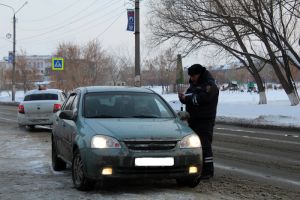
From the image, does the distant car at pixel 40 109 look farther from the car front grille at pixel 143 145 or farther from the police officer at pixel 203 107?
the car front grille at pixel 143 145

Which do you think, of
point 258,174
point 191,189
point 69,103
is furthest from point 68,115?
point 258,174

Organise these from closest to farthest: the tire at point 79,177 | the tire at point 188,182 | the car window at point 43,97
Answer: the tire at point 79,177, the tire at point 188,182, the car window at point 43,97

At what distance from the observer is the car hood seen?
6508mm

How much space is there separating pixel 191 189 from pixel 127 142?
1295 millimetres

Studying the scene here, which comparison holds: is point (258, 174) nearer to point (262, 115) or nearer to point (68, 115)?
point (68, 115)

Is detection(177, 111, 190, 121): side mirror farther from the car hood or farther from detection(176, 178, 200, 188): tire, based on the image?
detection(176, 178, 200, 188): tire

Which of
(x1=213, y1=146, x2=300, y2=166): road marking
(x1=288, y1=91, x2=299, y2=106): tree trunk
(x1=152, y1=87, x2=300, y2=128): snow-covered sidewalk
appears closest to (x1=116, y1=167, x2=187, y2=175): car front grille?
(x1=213, y1=146, x2=300, y2=166): road marking

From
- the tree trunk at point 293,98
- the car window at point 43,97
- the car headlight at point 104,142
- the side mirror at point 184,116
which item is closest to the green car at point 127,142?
the car headlight at point 104,142

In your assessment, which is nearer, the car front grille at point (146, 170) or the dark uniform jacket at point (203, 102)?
the car front grille at point (146, 170)

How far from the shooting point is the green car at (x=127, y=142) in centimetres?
645

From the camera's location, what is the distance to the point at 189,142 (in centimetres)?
679

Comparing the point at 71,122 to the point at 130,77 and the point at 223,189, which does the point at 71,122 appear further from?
the point at 130,77

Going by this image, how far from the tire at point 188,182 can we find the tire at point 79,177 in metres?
1.23

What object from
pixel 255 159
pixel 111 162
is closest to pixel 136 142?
pixel 111 162
